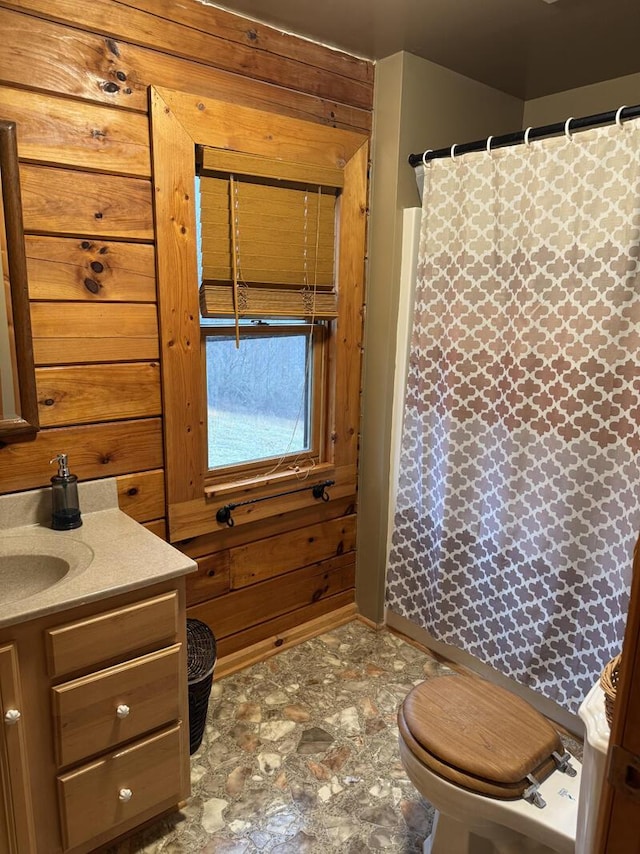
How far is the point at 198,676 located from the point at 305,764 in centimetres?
45

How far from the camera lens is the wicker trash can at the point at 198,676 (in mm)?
1869

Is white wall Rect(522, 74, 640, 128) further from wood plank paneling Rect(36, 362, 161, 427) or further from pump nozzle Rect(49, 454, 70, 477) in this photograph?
pump nozzle Rect(49, 454, 70, 477)

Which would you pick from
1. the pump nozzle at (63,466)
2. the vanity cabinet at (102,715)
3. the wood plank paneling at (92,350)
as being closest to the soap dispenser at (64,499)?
the pump nozzle at (63,466)

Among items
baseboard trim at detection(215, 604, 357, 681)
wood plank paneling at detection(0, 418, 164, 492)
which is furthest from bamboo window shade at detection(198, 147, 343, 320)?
baseboard trim at detection(215, 604, 357, 681)

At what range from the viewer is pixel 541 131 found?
1.92m

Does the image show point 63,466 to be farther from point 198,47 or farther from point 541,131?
point 541,131

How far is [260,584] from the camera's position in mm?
2418

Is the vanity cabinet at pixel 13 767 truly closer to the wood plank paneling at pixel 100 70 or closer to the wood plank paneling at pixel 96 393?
the wood plank paneling at pixel 96 393

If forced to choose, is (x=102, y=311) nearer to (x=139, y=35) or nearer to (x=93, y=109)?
(x=93, y=109)

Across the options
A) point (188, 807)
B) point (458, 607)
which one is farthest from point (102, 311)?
point (458, 607)

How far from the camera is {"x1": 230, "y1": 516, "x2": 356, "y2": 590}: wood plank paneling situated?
2.35 metres

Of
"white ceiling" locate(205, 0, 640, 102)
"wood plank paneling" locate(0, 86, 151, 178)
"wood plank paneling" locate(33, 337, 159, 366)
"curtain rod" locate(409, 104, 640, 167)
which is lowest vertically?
"wood plank paneling" locate(33, 337, 159, 366)

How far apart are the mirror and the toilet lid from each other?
133cm

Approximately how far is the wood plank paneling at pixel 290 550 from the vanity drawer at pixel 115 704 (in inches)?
29.1
